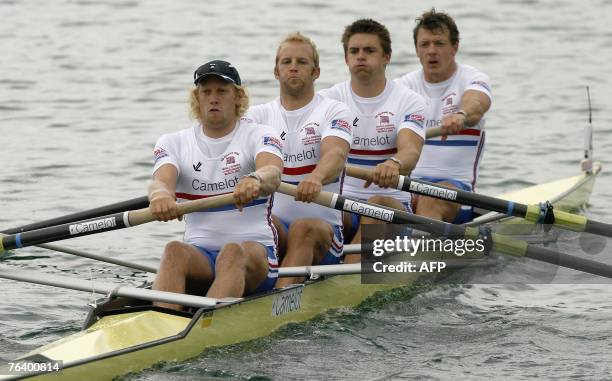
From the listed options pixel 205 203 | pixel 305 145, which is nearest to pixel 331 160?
pixel 305 145

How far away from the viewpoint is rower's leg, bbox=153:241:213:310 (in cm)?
911

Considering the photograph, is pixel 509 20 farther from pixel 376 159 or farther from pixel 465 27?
pixel 376 159

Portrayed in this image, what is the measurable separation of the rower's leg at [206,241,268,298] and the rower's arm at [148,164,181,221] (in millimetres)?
475

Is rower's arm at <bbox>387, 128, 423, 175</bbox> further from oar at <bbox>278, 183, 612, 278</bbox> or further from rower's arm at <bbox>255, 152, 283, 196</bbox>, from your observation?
rower's arm at <bbox>255, 152, 283, 196</bbox>

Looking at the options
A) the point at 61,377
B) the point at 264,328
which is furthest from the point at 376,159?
the point at 61,377

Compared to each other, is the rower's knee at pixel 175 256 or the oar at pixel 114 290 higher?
the rower's knee at pixel 175 256

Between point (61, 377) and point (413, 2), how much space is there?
21.3 meters

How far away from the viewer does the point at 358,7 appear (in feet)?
90.3

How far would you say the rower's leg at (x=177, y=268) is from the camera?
29.9 feet

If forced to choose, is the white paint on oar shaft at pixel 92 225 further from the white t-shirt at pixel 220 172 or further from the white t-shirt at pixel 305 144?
the white t-shirt at pixel 305 144

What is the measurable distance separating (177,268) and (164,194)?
543 millimetres

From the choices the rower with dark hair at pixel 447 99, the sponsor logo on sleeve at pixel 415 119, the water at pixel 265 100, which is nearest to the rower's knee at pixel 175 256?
the water at pixel 265 100

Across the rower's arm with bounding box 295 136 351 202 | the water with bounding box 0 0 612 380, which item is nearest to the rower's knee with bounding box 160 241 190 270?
the water with bounding box 0 0 612 380

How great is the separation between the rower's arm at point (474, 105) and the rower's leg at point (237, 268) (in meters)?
3.63
